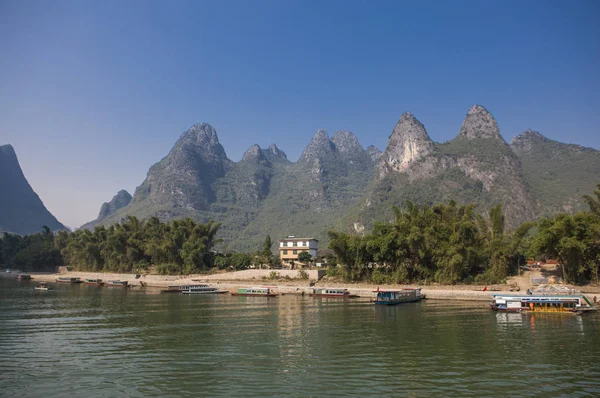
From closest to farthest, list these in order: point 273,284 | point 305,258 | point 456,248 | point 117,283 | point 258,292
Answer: point 456,248
point 258,292
point 273,284
point 117,283
point 305,258

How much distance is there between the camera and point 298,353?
26.9 m

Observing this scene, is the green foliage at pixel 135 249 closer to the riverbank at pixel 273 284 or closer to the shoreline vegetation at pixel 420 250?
the shoreline vegetation at pixel 420 250

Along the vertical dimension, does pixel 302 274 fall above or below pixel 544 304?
above

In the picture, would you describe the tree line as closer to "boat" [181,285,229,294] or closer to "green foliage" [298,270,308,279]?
"green foliage" [298,270,308,279]

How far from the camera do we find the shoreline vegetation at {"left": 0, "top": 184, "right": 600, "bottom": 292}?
54503 millimetres

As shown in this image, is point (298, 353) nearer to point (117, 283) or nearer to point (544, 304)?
point (544, 304)

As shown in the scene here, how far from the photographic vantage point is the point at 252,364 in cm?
2433

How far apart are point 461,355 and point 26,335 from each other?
1362 inches

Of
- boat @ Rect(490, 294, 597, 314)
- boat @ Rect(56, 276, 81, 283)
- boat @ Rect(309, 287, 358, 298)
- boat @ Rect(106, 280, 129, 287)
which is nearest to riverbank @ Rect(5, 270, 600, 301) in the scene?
boat @ Rect(309, 287, 358, 298)

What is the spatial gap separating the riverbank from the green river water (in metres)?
11.1

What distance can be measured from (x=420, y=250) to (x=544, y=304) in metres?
21.5

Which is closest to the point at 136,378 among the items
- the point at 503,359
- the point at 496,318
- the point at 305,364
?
the point at 305,364

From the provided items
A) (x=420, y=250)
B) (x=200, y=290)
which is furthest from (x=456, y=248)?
(x=200, y=290)

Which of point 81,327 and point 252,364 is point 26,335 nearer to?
point 81,327
